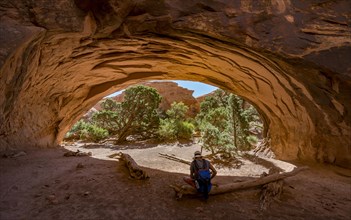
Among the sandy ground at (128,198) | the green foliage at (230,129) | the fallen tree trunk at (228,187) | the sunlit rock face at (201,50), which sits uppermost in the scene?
the sunlit rock face at (201,50)

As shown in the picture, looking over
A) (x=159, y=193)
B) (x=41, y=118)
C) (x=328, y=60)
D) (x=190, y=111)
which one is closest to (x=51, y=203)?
(x=159, y=193)

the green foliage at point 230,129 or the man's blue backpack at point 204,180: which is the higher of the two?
the green foliage at point 230,129

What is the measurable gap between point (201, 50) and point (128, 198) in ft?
16.7

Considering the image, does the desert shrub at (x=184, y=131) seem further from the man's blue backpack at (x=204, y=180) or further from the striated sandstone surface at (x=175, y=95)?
the man's blue backpack at (x=204, y=180)

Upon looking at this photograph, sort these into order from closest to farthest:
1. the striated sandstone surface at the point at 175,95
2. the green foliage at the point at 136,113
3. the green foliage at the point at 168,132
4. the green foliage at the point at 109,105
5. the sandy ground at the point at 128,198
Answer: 1. the sandy ground at the point at 128,198
2. the green foliage at the point at 168,132
3. the green foliage at the point at 136,113
4. the green foliage at the point at 109,105
5. the striated sandstone surface at the point at 175,95

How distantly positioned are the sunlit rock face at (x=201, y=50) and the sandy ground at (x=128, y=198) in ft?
6.77

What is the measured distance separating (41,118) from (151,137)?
12277 millimetres

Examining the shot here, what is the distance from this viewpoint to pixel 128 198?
15.1 feet

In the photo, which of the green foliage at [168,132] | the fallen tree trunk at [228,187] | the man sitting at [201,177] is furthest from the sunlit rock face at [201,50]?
the green foliage at [168,132]

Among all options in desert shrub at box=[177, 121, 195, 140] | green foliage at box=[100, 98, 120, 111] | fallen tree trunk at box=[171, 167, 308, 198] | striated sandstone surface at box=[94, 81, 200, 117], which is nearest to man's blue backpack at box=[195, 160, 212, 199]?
fallen tree trunk at box=[171, 167, 308, 198]

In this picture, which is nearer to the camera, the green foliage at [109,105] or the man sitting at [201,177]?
the man sitting at [201,177]

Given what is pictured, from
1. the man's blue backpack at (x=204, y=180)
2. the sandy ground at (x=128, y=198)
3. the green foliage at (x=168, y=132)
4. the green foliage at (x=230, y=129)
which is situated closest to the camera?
the sandy ground at (x=128, y=198)

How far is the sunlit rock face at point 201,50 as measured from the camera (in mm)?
5383

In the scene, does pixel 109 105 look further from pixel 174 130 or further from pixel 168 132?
pixel 174 130
